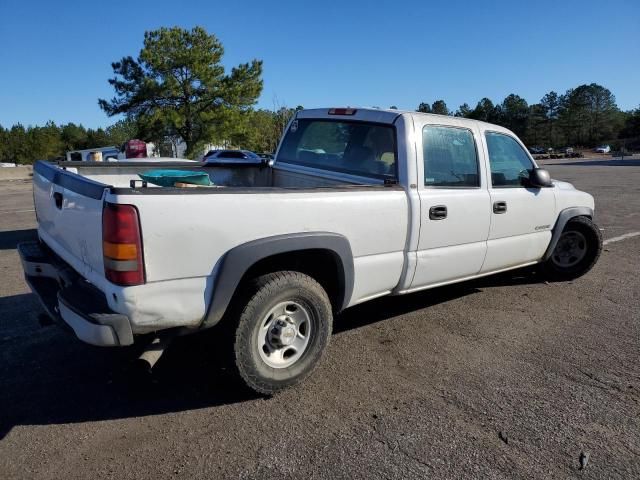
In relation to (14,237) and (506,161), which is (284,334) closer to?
(506,161)

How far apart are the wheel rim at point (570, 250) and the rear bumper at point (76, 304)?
186 inches

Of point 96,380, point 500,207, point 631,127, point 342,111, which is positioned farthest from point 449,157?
point 631,127

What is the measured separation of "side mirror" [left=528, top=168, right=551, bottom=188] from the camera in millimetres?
4414

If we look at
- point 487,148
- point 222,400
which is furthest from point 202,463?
point 487,148

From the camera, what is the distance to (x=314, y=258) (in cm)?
322

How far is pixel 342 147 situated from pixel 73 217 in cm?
228

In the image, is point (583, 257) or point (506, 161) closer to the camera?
point (506, 161)

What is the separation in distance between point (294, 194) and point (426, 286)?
1519 mm

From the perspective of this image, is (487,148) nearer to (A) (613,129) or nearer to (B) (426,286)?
(B) (426,286)

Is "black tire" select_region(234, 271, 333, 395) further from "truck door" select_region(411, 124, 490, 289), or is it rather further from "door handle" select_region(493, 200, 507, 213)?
"door handle" select_region(493, 200, 507, 213)

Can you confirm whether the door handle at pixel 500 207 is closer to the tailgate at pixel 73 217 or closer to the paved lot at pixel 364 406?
the paved lot at pixel 364 406

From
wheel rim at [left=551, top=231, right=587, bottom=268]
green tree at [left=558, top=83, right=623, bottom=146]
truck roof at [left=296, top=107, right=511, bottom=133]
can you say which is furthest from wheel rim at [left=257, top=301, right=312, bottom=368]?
green tree at [left=558, top=83, right=623, bottom=146]

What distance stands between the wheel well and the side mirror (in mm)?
2340

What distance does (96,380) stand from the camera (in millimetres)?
3258
